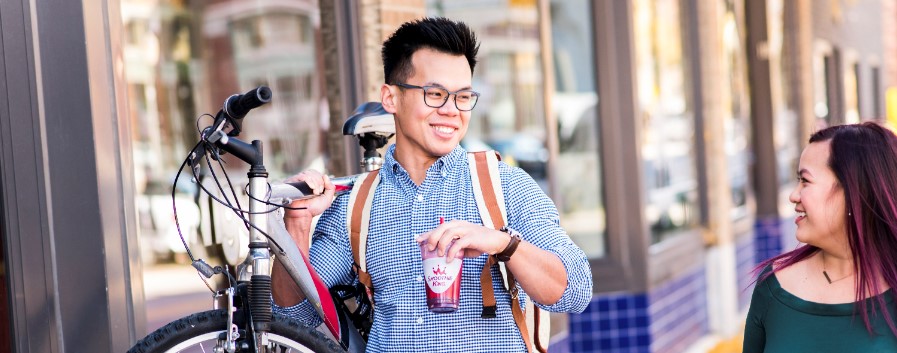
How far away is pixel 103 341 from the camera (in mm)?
3080

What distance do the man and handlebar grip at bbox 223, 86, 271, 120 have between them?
288 millimetres

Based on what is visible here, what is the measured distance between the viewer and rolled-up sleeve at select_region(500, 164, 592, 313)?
2.43 m

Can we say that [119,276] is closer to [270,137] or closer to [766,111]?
[270,137]

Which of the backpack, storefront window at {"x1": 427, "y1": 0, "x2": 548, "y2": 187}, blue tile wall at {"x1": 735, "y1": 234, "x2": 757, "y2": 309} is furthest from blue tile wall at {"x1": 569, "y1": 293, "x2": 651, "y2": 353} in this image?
the backpack

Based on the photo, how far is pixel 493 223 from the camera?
2.51 m

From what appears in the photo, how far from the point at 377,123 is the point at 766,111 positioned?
8458mm

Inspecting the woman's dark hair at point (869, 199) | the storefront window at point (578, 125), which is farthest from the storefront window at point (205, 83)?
the woman's dark hair at point (869, 199)

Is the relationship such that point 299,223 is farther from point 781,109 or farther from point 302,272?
point 781,109

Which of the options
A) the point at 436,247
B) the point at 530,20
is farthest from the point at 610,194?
the point at 436,247

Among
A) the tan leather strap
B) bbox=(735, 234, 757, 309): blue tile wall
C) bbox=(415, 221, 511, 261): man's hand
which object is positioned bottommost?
bbox=(735, 234, 757, 309): blue tile wall

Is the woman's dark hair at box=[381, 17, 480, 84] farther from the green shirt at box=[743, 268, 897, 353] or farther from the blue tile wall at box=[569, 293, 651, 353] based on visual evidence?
the blue tile wall at box=[569, 293, 651, 353]

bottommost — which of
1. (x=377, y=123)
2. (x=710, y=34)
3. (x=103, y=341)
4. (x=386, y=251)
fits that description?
(x=103, y=341)

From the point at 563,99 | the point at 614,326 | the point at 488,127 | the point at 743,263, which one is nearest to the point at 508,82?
the point at 488,127

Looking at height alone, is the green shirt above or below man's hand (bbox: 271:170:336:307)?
below
